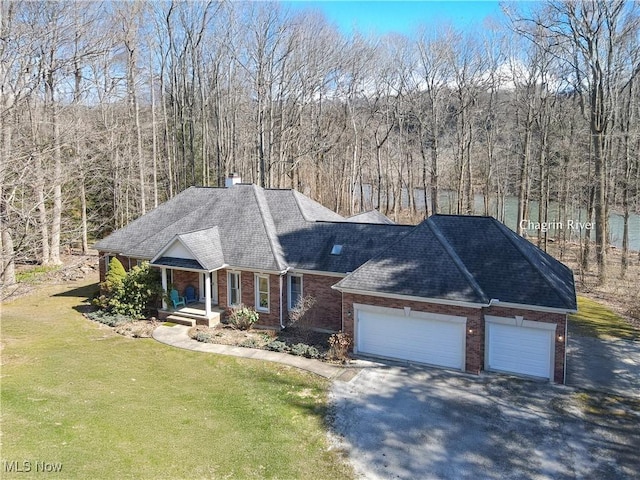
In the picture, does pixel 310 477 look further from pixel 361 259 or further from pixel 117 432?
pixel 361 259

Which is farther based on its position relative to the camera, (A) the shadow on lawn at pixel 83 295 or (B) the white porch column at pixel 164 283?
(A) the shadow on lawn at pixel 83 295

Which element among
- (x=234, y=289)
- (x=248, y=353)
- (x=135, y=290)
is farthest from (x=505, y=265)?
(x=135, y=290)

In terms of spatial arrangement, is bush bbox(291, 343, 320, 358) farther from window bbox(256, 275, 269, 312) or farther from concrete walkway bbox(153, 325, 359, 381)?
window bbox(256, 275, 269, 312)

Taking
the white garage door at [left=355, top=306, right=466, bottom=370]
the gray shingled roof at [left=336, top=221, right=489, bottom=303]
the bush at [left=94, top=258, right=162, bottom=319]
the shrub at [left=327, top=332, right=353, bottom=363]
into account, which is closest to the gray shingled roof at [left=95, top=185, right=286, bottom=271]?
the bush at [left=94, top=258, right=162, bottom=319]

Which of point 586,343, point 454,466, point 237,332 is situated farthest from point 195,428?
point 586,343

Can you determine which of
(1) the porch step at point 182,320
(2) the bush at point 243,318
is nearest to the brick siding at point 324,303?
(2) the bush at point 243,318

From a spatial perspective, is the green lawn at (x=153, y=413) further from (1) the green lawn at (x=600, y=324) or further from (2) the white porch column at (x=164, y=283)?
(1) the green lawn at (x=600, y=324)

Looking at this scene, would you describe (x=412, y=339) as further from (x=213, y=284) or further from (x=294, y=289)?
(x=213, y=284)
